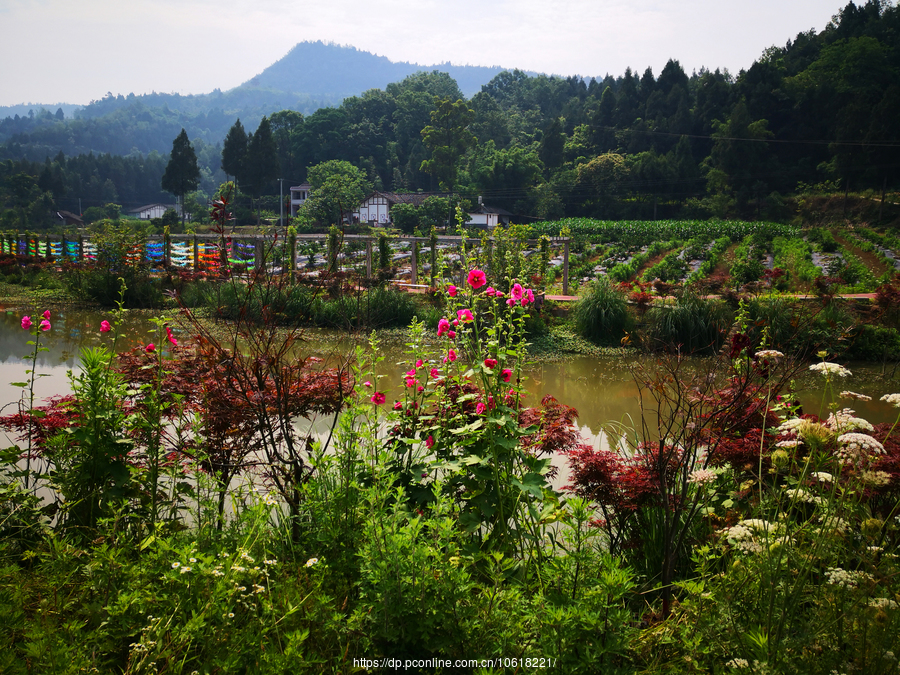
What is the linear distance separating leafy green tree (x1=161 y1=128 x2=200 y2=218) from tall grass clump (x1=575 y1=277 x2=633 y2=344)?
139ft

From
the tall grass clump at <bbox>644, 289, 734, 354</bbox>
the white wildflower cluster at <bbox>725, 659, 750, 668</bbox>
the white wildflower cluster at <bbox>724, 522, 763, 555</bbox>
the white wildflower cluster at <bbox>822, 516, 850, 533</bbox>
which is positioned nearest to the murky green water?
the tall grass clump at <bbox>644, 289, 734, 354</bbox>

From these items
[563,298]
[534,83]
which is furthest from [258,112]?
[563,298]

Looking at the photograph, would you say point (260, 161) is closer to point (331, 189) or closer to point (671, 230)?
point (331, 189)

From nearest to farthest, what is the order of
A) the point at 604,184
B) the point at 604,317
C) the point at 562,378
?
the point at 562,378, the point at 604,317, the point at 604,184

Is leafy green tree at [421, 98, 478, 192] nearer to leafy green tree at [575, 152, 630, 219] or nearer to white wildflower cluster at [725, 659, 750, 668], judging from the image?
leafy green tree at [575, 152, 630, 219]

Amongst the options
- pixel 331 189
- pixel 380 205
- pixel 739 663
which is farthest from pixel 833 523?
pixel 380 205

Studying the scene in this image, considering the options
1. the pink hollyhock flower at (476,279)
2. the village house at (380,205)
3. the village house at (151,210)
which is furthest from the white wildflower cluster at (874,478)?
the village house at (151,210)

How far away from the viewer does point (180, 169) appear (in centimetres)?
4528

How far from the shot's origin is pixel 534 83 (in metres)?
74.5

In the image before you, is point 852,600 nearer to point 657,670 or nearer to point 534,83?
point 657,670

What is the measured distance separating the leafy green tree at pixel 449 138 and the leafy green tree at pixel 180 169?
59.9 feet

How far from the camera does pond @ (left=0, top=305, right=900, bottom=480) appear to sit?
6938mm

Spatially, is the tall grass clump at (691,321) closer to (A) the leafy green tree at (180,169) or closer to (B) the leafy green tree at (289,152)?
(A) the leafy green tree at (180,169)

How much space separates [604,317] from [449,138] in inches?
1614
